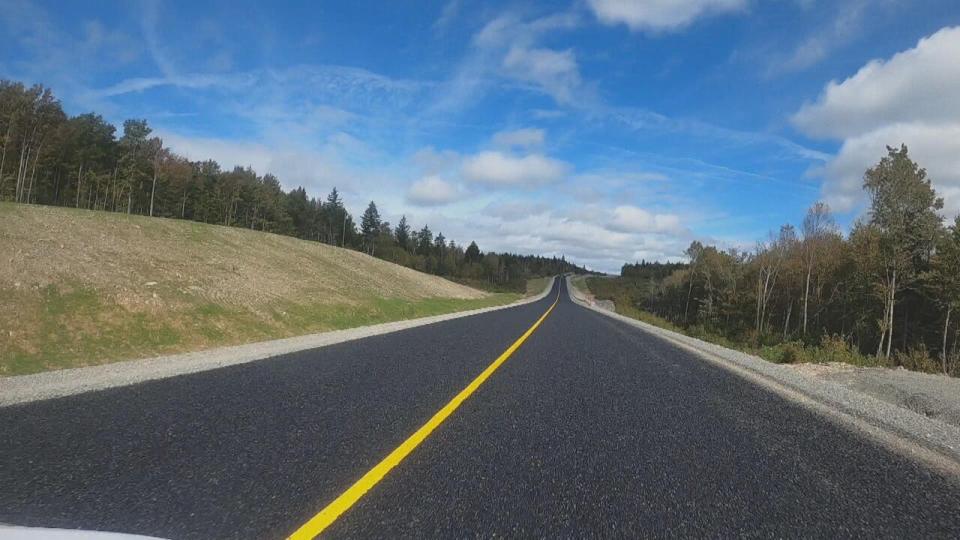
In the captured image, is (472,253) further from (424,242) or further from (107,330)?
(107,330)

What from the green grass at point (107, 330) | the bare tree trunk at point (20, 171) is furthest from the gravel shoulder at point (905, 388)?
the bare tree trunk at point (20, 171)

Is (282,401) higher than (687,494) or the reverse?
the reverse

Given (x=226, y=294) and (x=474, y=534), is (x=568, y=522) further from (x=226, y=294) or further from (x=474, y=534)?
(x=226, y=294)

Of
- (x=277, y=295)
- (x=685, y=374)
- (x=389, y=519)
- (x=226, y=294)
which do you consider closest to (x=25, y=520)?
(x=389, y=519)

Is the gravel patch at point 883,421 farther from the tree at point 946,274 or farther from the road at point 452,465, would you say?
the tree at point 946,274

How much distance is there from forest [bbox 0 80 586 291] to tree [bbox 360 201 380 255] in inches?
187

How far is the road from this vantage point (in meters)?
3.42

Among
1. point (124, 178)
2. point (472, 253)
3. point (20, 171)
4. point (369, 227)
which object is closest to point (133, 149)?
point (124, 178)

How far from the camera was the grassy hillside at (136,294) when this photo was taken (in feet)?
42.8

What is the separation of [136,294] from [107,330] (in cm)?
296

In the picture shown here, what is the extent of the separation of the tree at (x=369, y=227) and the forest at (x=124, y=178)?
474 centimetres

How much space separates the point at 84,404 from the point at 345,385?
3.19 m

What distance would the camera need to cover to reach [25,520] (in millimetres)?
3152

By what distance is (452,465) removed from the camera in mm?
4469
